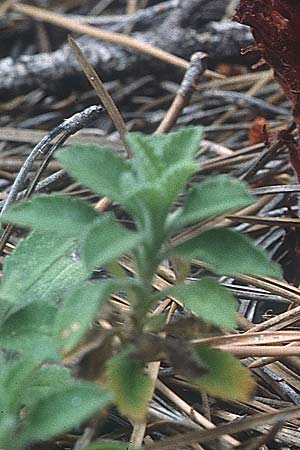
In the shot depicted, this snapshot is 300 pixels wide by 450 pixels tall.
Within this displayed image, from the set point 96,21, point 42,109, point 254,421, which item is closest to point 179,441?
point 254,421

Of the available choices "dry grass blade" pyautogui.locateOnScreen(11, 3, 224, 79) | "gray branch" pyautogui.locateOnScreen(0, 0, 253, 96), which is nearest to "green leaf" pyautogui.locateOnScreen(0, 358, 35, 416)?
"dry grass blade" pyautogui.locateOnScreen(11, 3, 224, 79)

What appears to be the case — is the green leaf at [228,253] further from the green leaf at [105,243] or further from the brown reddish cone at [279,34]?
the brown reddish cone at [279,34]

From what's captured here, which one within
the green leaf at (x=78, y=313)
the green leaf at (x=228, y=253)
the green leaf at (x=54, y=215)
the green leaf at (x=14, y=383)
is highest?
the green leaf at (x=228, y=253)

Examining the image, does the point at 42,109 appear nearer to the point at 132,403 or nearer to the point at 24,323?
the point at 24,323

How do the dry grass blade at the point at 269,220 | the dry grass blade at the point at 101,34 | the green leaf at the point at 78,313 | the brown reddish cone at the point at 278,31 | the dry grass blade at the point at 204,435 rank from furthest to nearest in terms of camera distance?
the dry grass blade at the point at 101,34 → the dry grass blade at the point at 269,220 → the brown reddish cone at the point at 278,31 → the dry grass blade at the point at 204,435 → the green leaf at the point at 78,313

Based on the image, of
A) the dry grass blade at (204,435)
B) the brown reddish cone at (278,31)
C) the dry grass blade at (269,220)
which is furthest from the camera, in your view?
the dry grass blade at (269,220)

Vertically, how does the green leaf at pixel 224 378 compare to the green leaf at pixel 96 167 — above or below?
below

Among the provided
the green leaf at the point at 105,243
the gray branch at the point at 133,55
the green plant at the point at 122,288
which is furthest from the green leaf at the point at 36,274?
the gray branch at the point at 133,55

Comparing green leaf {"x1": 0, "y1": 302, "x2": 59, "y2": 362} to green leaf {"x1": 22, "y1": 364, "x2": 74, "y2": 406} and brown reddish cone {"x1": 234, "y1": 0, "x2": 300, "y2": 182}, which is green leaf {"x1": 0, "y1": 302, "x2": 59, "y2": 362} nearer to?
green leaf {"x1": 22, "y1": 364, "x2": 74, "y2": 406}
